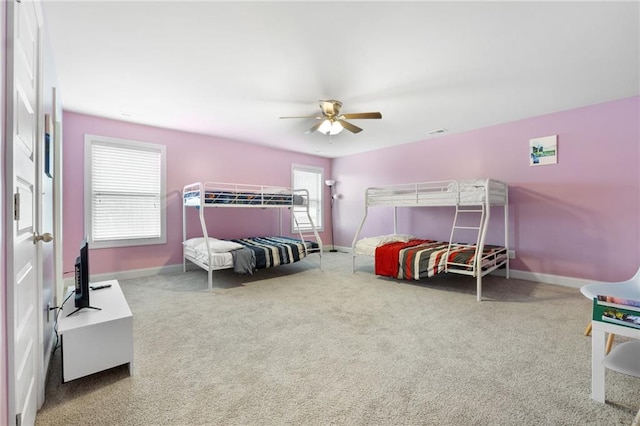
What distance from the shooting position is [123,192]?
159 inches

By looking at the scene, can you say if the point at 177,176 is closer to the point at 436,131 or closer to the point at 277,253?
the point at 277,253

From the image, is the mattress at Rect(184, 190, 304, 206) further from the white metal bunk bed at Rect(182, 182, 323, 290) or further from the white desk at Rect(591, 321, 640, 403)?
the white desk at Rect(591, 321, 640, 403)

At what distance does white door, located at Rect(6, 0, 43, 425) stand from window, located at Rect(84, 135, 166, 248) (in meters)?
2.74

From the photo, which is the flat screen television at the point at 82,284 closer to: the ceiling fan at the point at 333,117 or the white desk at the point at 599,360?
the ceiling fan at the point at 333,117

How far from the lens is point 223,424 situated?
1.32m

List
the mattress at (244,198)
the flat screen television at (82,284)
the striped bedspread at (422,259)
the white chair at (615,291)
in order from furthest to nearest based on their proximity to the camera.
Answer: the mattress at (244,198), the striped bedspread at (422,259), the white chair at (615,291), the flat screen television at (82,284)

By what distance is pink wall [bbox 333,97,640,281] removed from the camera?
10.6 ft

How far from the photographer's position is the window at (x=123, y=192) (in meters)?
3.81

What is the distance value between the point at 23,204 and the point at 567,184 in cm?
497

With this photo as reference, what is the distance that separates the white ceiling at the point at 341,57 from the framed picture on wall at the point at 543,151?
1.19 feet

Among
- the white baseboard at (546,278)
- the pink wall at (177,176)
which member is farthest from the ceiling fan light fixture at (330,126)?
the white baseboard at (546,278)

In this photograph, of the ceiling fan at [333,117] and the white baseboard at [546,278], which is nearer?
the ceiling fan at [333,117]

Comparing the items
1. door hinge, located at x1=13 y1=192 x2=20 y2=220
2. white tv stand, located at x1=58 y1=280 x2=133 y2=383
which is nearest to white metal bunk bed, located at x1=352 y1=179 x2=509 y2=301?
white tv stand, located at x1=58 y1=280 x2=133 y2=383

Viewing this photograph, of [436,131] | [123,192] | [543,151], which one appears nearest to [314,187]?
[436,131]
